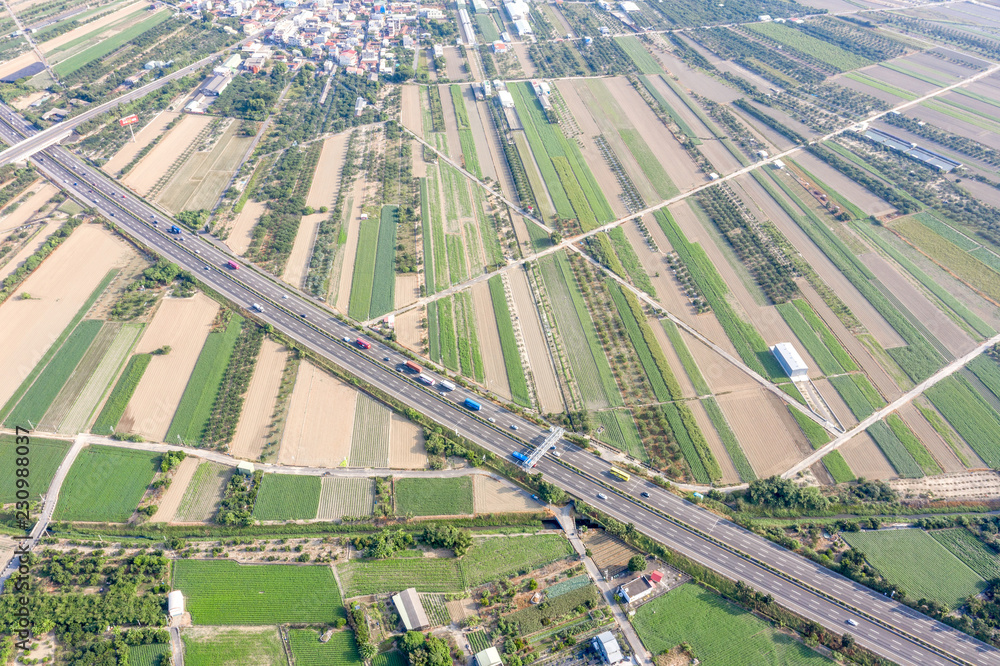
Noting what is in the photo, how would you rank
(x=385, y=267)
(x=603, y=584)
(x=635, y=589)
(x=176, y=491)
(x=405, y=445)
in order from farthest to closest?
(x=385, y=267)
(x=405, y=445)
(x=176, y=491)
(x=603, y=584)
(x=635, y=589)

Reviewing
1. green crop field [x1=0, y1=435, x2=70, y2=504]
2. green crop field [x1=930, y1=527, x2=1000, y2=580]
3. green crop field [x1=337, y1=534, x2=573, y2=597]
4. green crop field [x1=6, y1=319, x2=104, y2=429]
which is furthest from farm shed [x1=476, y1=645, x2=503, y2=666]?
green crop field [x1=6, y1=319, x2=104, y2=429]

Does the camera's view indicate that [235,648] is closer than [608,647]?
No

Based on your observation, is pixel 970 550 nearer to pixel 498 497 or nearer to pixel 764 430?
pixel 764 430

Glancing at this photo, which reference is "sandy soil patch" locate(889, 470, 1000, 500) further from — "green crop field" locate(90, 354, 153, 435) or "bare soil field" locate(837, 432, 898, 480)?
"green crop field" locate(90, 354, 153, 435)

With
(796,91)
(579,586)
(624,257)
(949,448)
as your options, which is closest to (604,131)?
(624,257)

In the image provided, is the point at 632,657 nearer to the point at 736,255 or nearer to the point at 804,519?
the point at 804,519

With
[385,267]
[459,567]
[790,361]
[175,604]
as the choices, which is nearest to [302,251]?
[385,267]

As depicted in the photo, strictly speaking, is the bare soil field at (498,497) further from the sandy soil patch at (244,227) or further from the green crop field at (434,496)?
the sandy soil patch at (244,227)

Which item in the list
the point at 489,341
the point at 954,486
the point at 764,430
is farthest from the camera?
the point at 489,341
